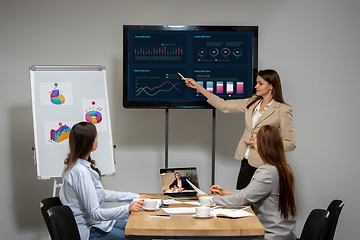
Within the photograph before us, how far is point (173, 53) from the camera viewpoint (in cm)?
318

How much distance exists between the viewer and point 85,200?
1.93 m

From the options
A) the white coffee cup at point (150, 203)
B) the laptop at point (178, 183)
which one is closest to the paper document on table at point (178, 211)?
the white coffee cup at point (150, 203)

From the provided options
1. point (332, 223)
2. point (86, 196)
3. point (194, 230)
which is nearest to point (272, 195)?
point (332, 223)

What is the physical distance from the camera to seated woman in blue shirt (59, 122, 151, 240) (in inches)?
75.8

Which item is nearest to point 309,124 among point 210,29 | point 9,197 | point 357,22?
point 357,22

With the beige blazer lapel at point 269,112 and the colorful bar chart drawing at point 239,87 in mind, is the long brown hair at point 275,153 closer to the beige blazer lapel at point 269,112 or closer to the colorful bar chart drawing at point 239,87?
the beige blazer lapel at point 269,112

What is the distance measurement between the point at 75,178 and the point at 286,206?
3.98 feet

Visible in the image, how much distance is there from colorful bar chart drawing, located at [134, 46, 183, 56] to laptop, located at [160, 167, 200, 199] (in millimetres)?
1123

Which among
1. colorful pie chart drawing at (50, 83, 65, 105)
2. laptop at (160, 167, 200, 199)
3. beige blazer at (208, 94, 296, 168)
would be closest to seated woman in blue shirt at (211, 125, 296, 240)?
laptop at (160, 167, 200, 199)

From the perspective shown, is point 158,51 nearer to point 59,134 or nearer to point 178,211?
point 59,134

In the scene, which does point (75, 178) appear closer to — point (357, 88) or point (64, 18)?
point (64, 18)

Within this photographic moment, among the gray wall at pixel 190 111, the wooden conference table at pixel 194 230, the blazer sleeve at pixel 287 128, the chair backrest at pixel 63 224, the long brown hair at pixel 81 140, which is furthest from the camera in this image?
the gray wall at pixel 190 111

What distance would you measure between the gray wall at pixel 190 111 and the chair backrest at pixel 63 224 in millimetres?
1860

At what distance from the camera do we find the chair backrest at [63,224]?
170cm
